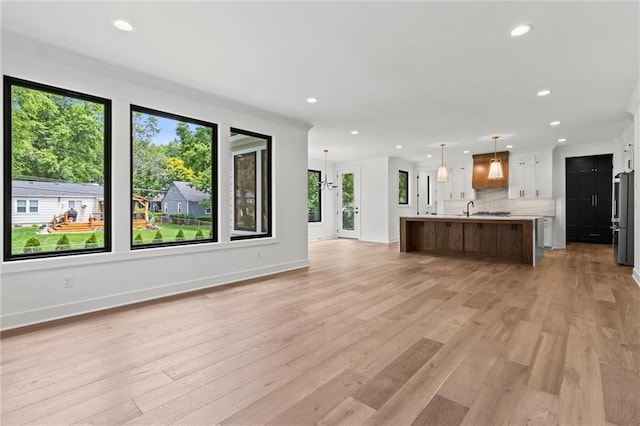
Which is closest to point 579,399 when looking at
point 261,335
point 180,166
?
point 261,335

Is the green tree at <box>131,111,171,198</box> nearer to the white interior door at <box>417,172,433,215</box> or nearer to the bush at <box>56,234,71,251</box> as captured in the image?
the bush at <box>56,234,71,251</box>

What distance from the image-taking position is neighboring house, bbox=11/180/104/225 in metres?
3.01

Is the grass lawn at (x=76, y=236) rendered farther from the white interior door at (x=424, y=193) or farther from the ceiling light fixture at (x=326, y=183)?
the white interior door at (x=424, y=193)

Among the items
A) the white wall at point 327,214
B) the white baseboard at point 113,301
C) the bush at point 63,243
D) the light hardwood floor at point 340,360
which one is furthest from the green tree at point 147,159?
the white wall at point 327,214

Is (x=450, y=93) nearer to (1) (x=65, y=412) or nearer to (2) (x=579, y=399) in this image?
(2) (x=579, y=399)

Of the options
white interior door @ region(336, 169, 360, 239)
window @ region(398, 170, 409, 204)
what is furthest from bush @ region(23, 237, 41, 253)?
window @ region(398, 170, 409, 204)

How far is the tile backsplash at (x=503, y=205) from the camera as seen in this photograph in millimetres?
8188

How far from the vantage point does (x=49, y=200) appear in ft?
10.5

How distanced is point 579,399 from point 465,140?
6223 millimetres

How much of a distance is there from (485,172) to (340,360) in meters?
8.10

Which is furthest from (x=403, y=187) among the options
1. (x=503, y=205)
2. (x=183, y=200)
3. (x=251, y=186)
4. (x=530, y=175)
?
(x=183, y=200)

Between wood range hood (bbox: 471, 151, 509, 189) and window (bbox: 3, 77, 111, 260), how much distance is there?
8578 millimetres

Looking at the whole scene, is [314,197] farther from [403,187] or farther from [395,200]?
[403,187]

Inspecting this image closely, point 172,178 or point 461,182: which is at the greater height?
point 461,182
